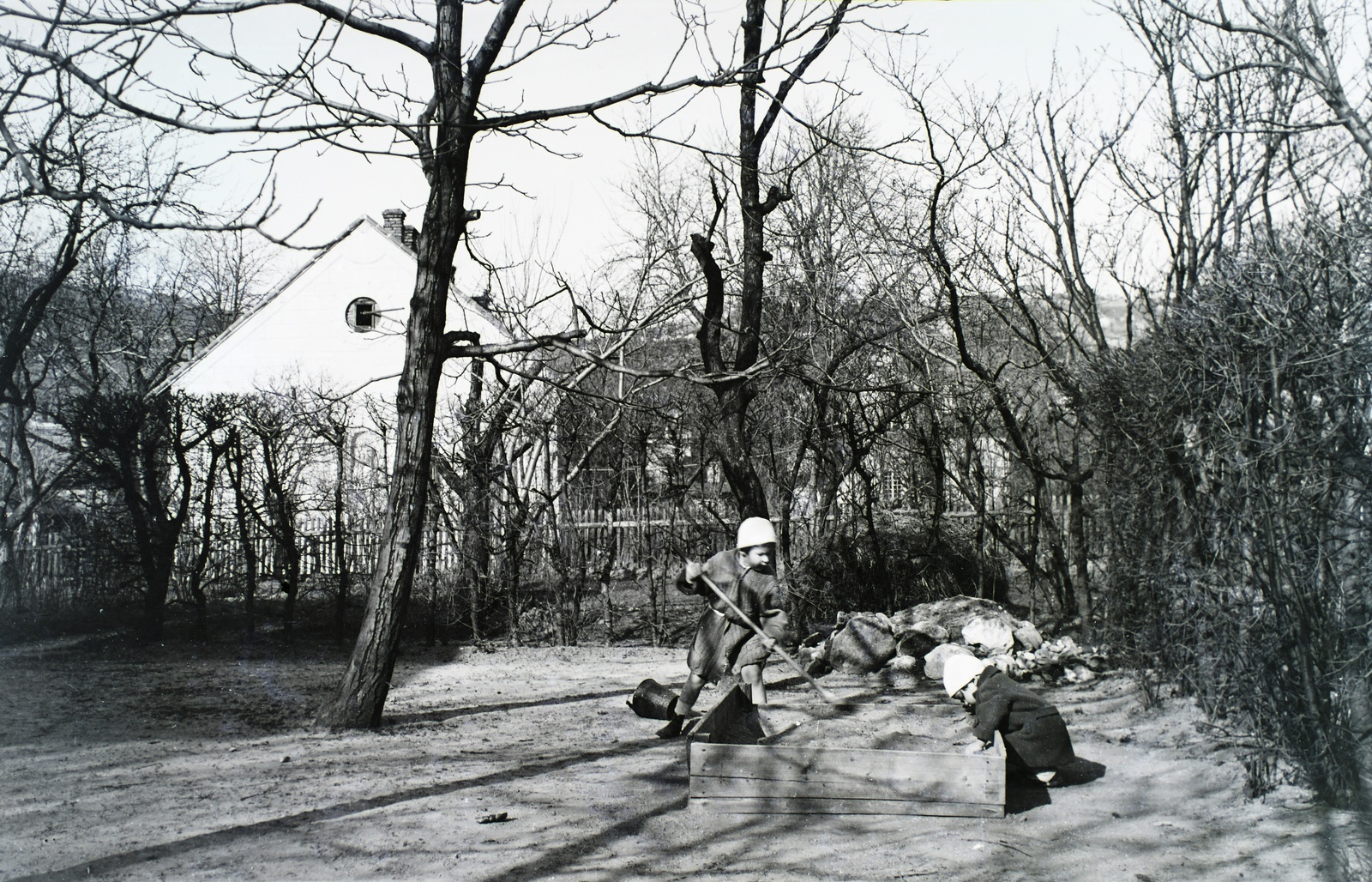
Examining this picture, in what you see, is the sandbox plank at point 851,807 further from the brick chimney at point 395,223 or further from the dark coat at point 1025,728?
the brick chimney at point 395,223

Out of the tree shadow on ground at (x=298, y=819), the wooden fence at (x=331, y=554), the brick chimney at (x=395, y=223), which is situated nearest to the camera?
the tree shadow on ground at (x=298, y=819)

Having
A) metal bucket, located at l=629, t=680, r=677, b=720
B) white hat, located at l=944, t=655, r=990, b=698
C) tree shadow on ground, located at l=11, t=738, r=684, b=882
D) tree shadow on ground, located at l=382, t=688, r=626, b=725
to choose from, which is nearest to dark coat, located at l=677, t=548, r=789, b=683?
metal bucket, located at l=629, t=680, r=677, b=720

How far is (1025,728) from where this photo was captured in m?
5.93

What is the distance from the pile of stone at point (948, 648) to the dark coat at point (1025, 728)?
3586 millimetres

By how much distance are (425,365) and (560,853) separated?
3966 millimetres

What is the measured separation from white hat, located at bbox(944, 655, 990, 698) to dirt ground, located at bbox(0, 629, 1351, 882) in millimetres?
706

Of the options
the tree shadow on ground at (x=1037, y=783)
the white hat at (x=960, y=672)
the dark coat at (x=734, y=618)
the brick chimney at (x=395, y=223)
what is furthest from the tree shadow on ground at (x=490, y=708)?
the brick chimney at (x=395, y=223)

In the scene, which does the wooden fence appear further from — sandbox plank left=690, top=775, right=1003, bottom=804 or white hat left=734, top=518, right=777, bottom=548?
sandbox plank left=690, top=775, right=1003, bottom=804

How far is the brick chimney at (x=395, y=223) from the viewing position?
26.1 m

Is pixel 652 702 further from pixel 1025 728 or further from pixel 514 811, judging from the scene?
pixel 1025 728

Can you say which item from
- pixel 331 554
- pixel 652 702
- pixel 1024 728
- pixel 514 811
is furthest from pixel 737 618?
pixel 331 554

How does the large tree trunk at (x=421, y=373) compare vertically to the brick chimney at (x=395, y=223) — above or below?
below

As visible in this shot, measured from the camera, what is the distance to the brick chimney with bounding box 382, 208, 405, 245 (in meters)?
Result: 26.1

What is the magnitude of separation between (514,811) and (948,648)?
5.65 m
